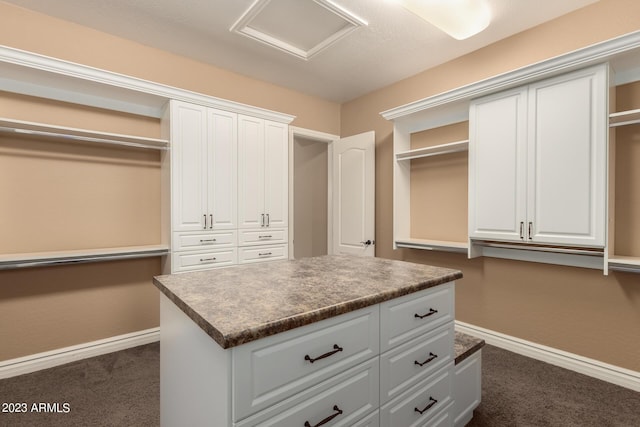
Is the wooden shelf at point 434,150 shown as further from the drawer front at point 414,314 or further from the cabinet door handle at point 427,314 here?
the cabinet door handle at point 427,314

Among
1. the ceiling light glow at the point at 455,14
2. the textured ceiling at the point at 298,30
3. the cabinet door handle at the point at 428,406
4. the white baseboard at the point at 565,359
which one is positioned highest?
the textured ceiling at the point at 298,30

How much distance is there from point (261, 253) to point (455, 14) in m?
2.80

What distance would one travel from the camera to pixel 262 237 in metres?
3.34

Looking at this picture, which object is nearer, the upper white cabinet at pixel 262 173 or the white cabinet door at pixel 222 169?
the white cabinet door at pixel 222 169

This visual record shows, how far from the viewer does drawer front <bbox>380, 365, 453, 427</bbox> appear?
1.30m

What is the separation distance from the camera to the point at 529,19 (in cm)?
260

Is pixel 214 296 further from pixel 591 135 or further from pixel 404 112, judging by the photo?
pixel 404 112

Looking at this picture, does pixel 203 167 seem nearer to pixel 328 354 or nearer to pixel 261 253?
pixel 261 253

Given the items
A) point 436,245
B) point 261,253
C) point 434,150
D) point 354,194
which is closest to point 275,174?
point 261,253

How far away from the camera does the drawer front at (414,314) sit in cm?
128

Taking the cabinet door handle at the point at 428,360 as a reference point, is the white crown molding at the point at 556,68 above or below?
above

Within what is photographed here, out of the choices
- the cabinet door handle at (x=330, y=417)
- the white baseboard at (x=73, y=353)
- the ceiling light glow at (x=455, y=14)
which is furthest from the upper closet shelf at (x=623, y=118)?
the white baseboard at (x=73, y=353)

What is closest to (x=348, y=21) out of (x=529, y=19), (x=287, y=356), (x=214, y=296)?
(x=529, y=19)

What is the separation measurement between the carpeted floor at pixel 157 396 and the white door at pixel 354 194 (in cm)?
190
